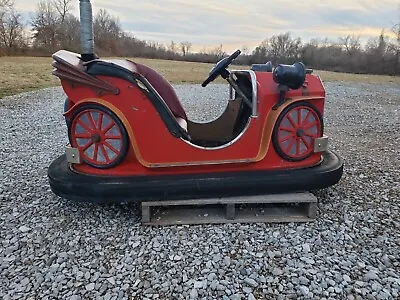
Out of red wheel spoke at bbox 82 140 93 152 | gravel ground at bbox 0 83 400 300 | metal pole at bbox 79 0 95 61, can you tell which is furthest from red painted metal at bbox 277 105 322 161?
metal pole at bbox 79 0 95 61

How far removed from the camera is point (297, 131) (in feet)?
9.18

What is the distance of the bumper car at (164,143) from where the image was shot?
262 cm

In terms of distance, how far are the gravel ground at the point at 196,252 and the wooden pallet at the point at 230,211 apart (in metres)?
0.08

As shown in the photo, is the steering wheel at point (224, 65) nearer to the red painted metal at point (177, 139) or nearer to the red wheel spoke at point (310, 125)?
the red painted metal at point (177, 139)

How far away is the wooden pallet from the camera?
272 centimetres

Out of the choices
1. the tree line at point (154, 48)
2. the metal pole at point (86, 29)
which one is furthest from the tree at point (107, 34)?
the metal pole at point (86, 29)

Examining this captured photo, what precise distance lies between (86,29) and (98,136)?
862 mm

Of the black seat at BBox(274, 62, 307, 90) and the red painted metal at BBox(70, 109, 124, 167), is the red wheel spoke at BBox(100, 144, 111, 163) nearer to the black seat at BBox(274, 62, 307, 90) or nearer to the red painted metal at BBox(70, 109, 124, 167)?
the red painted metal at BBox(70, 109, 124, 167)

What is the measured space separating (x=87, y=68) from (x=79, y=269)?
144cm

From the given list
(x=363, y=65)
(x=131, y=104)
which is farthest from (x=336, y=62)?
(x=131, y=104)

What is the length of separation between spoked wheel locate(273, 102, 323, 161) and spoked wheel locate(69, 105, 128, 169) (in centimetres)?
122

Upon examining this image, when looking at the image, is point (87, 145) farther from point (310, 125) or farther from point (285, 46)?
point (285, 46)

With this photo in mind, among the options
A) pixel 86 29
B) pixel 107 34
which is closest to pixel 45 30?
pixel 107 34

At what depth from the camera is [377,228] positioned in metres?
2.71
